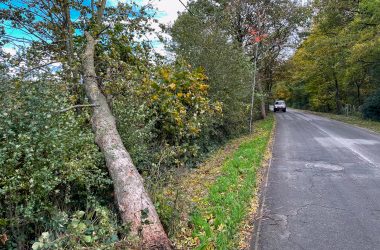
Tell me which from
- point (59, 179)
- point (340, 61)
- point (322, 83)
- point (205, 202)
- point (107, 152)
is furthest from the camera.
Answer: point (322, 83)

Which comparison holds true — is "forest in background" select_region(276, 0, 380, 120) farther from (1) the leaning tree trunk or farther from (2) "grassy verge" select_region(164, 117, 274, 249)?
(1) the leaning tree trunk

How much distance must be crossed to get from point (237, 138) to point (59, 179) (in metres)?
13.2

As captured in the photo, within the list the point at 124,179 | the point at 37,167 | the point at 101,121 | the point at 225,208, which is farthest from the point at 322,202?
the point at 37,167

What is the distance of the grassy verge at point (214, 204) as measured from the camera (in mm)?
4445

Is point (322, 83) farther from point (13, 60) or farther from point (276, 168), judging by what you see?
point (13, 60)

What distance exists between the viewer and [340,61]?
2458 centimetres

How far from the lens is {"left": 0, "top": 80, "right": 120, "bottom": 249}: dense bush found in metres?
3.54

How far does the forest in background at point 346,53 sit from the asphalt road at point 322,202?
11653 mm

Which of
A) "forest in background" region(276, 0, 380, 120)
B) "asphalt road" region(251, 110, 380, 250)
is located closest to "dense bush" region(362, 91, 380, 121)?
"forest in background" region(276, 0, 380, 120)

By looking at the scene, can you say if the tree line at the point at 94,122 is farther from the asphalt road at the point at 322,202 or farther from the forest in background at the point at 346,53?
the forest in background at the point at 346,53

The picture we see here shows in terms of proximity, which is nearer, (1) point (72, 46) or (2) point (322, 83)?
(1) point (72, 46)

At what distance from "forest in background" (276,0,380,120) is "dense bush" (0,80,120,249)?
18515mm

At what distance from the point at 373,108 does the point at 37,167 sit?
2712cm

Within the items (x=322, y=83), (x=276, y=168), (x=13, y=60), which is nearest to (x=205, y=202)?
(x=276, y=168)
